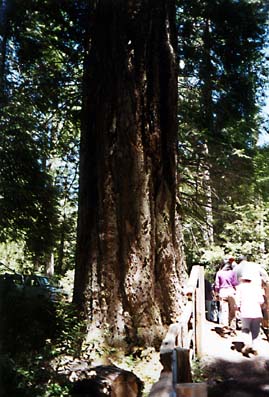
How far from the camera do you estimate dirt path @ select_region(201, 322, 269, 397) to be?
19.8 feet

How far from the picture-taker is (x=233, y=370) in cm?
679

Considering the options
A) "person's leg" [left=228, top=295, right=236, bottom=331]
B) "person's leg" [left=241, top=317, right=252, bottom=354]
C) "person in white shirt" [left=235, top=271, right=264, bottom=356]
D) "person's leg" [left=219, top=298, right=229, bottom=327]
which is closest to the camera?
"person in white shirt" [left=235, top=271, right=264, bottom=356]

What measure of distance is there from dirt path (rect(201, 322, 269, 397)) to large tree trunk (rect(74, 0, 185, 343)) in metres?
1.06

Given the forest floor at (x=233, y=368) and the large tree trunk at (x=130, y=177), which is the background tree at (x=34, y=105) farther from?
the forest floor at (x=233, y=368)

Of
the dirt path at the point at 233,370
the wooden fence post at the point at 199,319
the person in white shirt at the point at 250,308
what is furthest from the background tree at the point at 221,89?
the dirt path at the point at 233,370

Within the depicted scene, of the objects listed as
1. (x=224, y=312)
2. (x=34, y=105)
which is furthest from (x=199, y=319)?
(x=34, y=105)

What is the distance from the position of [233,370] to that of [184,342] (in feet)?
5.50

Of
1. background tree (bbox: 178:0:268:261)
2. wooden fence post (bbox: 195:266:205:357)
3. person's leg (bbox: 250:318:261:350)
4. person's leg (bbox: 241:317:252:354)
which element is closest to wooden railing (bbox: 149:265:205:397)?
wooden fence post (bbox: 195:266:205:357)

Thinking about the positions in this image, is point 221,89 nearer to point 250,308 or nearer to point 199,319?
point 250,308

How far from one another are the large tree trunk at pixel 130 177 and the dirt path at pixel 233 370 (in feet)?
3.49

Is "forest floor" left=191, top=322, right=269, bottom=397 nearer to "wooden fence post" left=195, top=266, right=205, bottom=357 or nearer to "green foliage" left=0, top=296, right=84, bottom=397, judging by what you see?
"wooden fence post" left=195, top=266, right=205, bottom=357

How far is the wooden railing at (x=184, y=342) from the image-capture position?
139 inches

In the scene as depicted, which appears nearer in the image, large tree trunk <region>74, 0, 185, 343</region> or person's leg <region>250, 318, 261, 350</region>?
large tree trunk <region>74, 0, 185, 343</region>

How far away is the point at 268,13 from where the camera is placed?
10.8 metres
